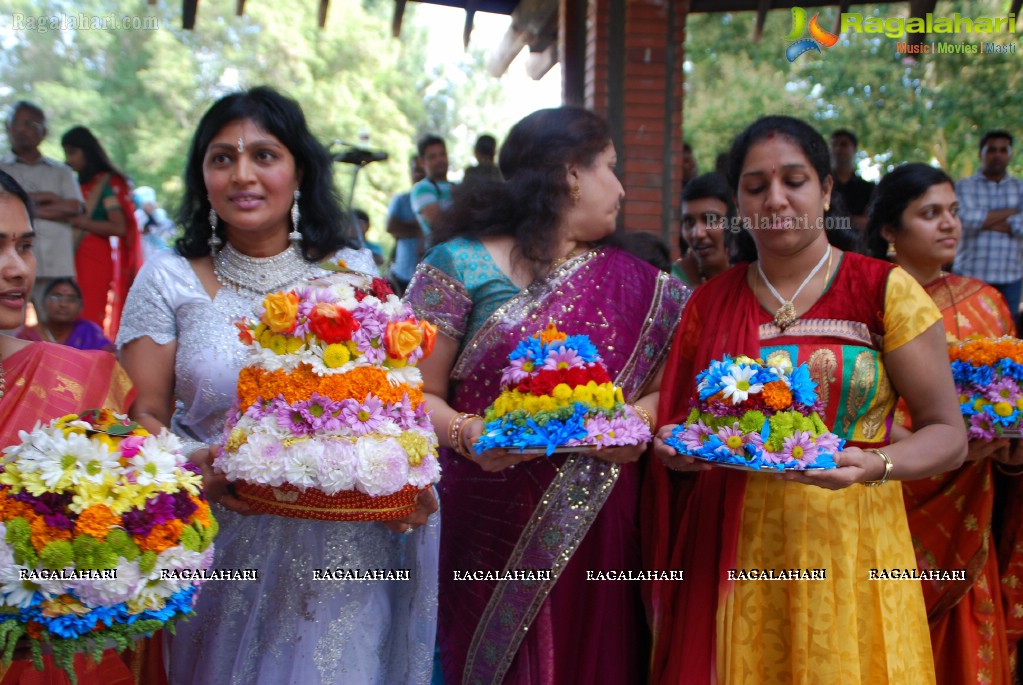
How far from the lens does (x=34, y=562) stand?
1.97 m

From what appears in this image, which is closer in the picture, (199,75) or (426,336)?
(426,336)

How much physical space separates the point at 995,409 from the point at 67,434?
3046mm

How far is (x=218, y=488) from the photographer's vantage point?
2580 mm

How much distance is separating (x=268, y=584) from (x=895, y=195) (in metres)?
2.96

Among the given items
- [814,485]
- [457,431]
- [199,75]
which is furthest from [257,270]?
[199,75]

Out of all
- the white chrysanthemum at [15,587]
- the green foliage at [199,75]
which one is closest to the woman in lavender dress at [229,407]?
the white chrysanthemum at [15,587]

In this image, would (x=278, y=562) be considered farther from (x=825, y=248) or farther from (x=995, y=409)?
(x=995, y=409)

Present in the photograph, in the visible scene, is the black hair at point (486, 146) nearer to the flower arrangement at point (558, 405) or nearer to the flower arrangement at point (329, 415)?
the flower arrangement at point (558, 405)

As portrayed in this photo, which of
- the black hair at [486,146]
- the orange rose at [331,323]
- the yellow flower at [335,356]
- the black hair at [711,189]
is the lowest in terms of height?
the yellow flower at [335,356]

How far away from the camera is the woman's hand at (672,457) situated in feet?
8.86

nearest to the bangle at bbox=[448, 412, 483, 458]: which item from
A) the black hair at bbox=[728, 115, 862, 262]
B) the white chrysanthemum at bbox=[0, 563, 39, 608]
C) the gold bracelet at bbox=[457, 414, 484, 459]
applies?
the gold bracelet at bbox=[457, 414, 484, 459]

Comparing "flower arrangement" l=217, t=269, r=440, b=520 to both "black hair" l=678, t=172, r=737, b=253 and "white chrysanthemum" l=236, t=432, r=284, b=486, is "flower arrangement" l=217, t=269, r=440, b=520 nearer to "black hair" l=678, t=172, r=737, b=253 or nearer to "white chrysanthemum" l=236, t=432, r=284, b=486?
"white chrysanthemum" l=236, t=432, r=284, b=486

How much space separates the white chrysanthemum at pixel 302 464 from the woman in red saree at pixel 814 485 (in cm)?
103

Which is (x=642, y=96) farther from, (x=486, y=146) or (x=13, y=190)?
(x=13, y=190)
